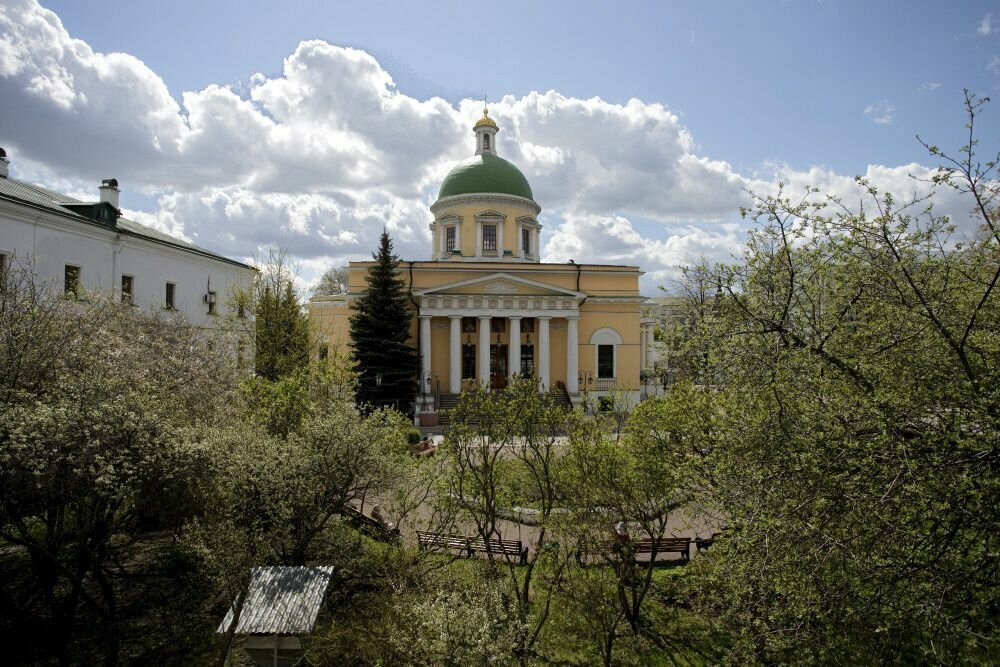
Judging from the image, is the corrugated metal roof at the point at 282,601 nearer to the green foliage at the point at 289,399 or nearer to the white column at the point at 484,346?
the green foliage at the point at 289,399

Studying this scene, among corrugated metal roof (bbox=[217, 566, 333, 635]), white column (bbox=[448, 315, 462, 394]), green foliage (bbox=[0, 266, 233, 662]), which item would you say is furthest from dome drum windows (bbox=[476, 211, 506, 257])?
corrugated metal roof (bbox=[217, 566, 333, 635])

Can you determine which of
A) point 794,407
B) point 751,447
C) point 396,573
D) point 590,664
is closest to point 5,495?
point 396,573

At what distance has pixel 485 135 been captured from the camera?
117 feet

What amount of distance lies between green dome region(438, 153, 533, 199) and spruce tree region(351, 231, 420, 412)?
826 centimetres

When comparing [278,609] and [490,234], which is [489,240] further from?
[278,609]

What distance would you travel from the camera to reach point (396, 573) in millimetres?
8781

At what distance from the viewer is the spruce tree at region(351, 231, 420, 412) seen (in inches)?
1003

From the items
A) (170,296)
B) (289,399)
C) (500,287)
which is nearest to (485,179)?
(500,287)

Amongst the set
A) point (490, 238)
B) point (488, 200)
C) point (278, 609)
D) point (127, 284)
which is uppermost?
point (488, 200)

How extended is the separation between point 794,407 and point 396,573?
628 cm

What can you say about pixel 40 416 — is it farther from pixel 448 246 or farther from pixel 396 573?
pixel 448 246

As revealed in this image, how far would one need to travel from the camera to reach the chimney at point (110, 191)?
70.4 feet

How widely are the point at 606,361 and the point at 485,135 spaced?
16049 mm

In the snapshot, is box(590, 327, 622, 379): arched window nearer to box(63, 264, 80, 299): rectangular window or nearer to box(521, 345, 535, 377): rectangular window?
box(521, 345, 535, 377): rectangular window
